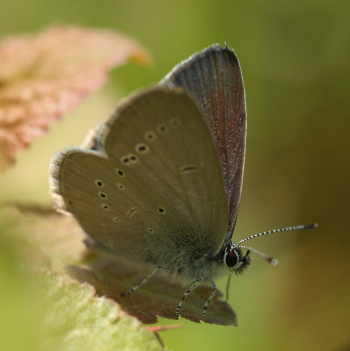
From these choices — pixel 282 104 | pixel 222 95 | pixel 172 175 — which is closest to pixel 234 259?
pixel 172 175

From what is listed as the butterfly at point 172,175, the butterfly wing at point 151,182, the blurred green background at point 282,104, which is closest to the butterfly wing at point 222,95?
the butterfly at point 172,175

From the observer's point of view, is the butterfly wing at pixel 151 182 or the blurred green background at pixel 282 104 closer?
the butterfly wing at pixel 151 182

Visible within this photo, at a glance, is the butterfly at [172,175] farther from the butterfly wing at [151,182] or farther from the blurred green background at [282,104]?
the blurred green background at [282,104]

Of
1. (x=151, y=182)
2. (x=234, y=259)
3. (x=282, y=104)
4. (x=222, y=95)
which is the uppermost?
(x=222, y=95)

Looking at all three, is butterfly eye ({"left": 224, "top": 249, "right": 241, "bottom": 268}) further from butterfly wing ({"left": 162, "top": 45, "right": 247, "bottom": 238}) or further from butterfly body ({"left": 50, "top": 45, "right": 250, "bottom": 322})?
butterfly wing ({"left": 162, "top": 45, "right": 247, "bottom": 238})

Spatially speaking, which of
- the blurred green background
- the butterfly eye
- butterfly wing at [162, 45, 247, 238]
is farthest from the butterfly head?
the blurred green background

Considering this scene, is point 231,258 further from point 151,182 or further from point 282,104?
point 282,104

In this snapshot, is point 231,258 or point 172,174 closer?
point 172,174
